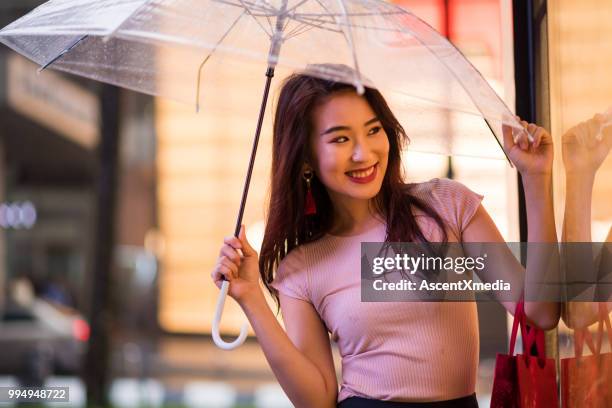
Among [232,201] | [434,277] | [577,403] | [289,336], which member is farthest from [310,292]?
[232,201]

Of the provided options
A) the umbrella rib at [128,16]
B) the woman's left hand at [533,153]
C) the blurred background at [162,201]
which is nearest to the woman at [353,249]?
the woman's left hand at [533,153]

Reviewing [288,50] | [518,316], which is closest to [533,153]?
[518,316]

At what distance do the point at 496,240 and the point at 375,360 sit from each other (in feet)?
1.20

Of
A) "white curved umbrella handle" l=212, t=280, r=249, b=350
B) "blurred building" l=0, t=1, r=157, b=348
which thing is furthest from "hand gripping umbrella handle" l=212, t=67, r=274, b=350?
Answer: "blurred building" l=0, t=1, r=157, b=348

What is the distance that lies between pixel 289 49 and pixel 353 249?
1.55 feet

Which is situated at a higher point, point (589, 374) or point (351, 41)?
point (351, 41)

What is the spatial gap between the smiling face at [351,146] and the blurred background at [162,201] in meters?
0.46

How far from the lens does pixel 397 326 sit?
2225 mm

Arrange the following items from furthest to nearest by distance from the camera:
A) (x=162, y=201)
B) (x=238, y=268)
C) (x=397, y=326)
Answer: (x=162, y=201) < (x=238, y=268) < (x=397, y=326)

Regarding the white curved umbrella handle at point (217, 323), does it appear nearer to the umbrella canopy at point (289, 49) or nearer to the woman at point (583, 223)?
the umbrella canopy at point (289, 49)

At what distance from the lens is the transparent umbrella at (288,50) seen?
2135 millimetres

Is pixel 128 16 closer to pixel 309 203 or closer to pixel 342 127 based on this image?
pixel 342 127

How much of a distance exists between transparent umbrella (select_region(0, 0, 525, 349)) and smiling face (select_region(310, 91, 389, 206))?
0.06 metres

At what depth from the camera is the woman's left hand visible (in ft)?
7.05
